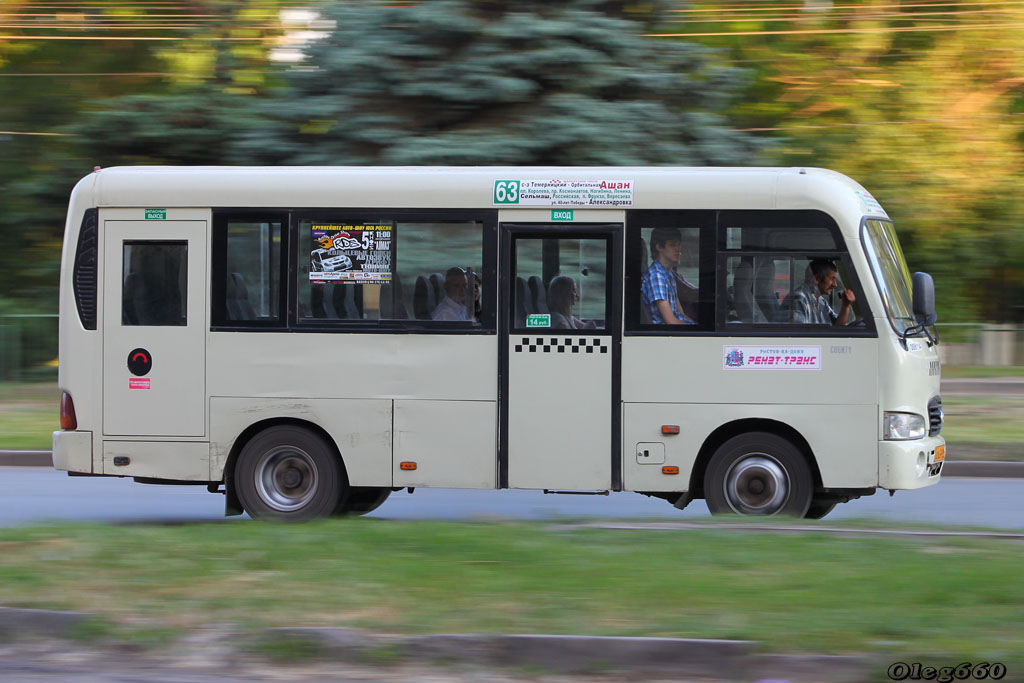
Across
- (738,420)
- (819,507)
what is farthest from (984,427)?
(738,420)

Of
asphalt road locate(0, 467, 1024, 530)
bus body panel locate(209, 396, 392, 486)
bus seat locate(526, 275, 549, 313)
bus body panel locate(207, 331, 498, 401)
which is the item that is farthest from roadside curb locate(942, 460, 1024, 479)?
bus body panel locate(209, 396, 392, 486)

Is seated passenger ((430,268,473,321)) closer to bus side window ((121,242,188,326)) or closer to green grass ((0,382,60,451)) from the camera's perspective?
bus side window ((121,242,188,326))

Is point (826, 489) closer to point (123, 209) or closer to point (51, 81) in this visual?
point (123, 209)

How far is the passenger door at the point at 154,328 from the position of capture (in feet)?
31.1

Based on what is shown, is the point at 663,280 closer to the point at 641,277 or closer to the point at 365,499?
the point at 641,277

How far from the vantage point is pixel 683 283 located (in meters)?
9.10

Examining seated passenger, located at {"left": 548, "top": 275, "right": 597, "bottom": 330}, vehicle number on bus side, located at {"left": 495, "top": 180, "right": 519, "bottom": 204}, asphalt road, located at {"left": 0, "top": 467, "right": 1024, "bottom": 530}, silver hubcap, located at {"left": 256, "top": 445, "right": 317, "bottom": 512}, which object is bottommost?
asphalt road, located at {"left": 0, "top": 467, "right": 1024, "bottom": 530}

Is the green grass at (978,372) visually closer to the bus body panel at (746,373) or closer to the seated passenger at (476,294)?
the bus body panel at (746,373)

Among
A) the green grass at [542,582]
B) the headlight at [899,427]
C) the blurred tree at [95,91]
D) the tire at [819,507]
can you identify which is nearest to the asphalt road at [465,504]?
the tire at [819,507]

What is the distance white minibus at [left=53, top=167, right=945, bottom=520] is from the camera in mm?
8961

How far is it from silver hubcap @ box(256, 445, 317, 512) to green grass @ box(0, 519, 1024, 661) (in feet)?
5.63

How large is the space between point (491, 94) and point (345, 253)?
6.17 meters

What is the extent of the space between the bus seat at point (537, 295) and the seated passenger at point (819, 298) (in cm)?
178

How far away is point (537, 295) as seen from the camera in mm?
9172
